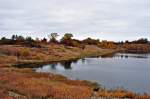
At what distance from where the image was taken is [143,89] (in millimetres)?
41312

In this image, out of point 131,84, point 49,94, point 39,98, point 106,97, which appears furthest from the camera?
point 131,84

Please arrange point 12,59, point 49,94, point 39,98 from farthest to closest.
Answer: point 12,59, point 49,94, point 39,98

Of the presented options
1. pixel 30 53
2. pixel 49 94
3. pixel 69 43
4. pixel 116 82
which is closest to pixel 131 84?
pixel 116 82

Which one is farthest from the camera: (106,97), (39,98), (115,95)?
(115,95)

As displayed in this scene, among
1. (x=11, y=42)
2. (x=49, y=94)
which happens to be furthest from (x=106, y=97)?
(x=11, y=42)

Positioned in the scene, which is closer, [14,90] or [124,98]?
[14,90]

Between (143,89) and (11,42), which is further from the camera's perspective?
(11,42)

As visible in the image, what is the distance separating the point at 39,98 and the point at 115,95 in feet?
35.5

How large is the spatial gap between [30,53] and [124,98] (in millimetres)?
76033

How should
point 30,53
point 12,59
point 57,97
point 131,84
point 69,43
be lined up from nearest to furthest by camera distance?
point 57,97 < point 131,84 < point 12,59 < point 30,53 < point 69,43

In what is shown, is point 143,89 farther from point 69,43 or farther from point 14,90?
point 69,43

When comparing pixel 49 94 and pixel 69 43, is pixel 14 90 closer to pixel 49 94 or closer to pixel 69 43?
pixel 49 94

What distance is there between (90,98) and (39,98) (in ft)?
20.2

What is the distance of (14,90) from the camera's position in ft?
84.9
